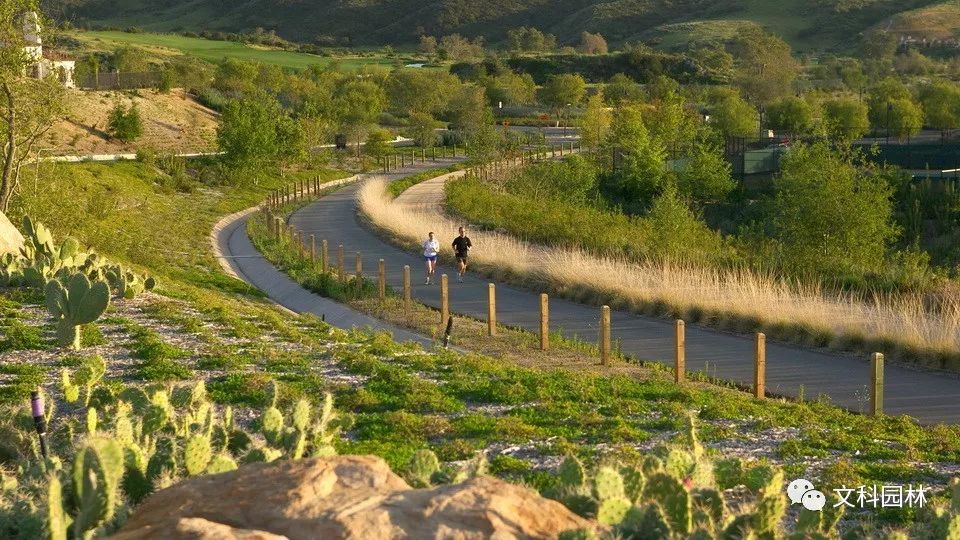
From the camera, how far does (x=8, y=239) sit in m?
19.0

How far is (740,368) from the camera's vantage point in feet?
50.2

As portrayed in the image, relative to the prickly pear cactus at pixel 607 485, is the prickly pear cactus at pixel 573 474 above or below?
below

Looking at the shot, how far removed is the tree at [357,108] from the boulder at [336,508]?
2360 inches

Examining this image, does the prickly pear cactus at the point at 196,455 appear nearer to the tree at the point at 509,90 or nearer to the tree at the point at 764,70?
the tree at the point at 764,70

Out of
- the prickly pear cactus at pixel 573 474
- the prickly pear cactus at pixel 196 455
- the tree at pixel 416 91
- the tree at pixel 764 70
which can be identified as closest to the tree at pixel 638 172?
the tree at pixel 416 91

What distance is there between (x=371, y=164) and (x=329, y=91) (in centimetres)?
1714

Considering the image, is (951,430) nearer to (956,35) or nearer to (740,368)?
(740,368)

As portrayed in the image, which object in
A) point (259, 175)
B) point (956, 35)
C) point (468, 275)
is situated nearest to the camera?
point (468, 275)

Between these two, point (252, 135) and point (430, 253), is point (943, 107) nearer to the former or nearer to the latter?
point (252, 135)

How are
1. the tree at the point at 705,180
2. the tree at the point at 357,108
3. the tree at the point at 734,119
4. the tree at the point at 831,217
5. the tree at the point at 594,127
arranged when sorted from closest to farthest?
the tree at the point at 831,217 → the tree at the point at 705,180 → the tree at the point at 594,127 → the tree at the point at 734,119 → the tree at the point at 357,108

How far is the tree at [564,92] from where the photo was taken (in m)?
83.8

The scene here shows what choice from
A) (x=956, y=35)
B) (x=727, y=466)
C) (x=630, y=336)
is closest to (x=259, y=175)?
(x=630, y=336)

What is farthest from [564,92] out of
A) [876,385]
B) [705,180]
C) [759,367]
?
[876,385]

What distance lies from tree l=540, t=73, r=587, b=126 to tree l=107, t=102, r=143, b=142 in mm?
35877
